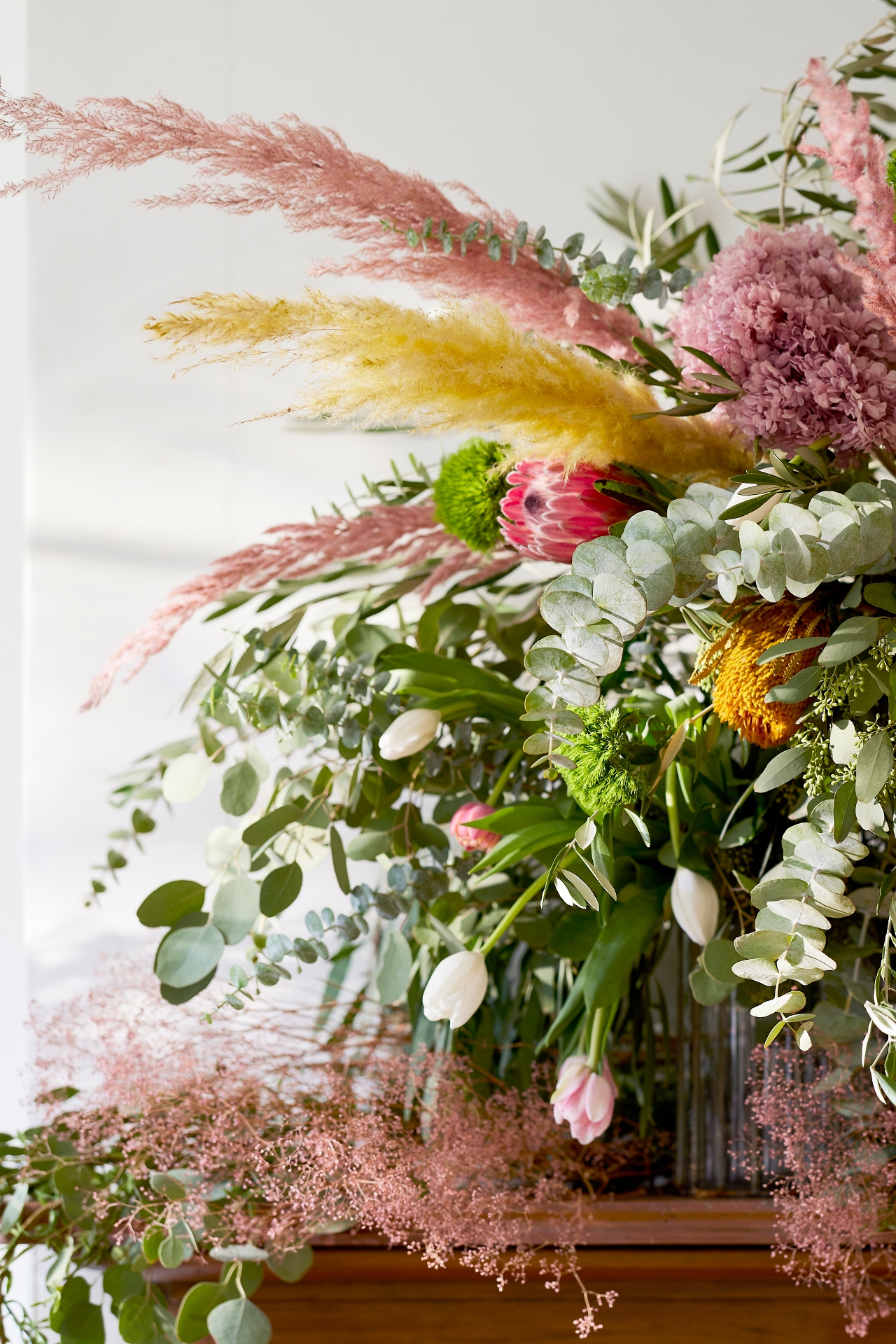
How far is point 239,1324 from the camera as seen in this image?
58cm

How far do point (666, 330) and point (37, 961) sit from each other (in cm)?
75

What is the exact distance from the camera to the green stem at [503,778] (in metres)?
0.63

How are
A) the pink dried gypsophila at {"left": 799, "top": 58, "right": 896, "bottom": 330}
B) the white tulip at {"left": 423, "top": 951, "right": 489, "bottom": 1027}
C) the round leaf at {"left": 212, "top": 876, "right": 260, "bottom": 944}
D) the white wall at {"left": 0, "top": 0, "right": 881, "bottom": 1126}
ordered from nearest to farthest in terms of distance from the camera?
the pink dried gypsophila at {"left": 799, "top": 58, "right": 896, "bottom": 330} < the white tulip at {"left": 423, "top": 951, "right": 489, "bottom": 1027} < the round leaf at {"left": 212, "top": 876, "right": 260, "bottom": 944} < the white wall at {"left": 0, "top": 0, "right": 881, "bottom": 1126}

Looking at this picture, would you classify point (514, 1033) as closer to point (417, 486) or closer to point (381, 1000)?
point (381, 1000)

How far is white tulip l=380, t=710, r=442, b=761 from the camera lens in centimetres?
60

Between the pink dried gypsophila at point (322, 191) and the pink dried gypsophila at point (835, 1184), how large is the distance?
46 centimetres

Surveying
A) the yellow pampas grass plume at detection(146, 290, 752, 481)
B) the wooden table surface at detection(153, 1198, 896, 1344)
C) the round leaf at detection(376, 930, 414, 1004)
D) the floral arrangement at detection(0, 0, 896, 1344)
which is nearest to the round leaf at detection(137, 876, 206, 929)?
the floral arrangement at detection(0, 0, 896, 1344)

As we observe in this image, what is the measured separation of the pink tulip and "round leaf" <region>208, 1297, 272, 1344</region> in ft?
0.68

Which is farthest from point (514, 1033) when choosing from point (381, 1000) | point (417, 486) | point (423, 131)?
point (423, 131)

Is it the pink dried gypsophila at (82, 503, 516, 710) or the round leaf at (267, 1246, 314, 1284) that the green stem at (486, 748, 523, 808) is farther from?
the round leaf at (267, 1246, 314, 1284)

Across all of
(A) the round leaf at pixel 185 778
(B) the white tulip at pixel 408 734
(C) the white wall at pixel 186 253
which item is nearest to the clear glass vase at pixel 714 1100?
(B) the white tulip at pixel 408 734

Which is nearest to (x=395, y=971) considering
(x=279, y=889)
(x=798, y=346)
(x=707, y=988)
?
(x=279, y=889)

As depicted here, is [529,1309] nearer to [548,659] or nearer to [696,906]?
[696,906]

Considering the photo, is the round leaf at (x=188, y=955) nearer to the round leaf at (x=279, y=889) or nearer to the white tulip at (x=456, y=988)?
the round leaf at (x=279, y=889)
